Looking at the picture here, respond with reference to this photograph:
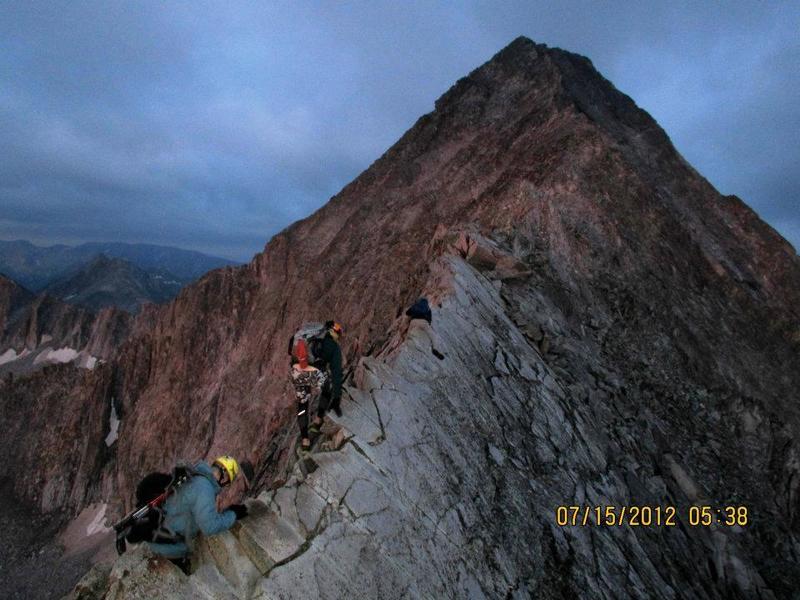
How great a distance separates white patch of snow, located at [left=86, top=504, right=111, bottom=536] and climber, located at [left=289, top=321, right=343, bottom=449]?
2651 inches

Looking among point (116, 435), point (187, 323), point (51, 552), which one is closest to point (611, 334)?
point (187, 323)

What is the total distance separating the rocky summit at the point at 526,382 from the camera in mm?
7656

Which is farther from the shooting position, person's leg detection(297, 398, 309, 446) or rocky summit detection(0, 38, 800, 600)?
person's leg detection(297, 398, 309, 446)

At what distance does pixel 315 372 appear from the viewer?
9.70 m

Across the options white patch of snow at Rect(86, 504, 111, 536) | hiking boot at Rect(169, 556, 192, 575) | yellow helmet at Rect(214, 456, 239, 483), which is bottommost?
white patch of snow at Rect(86, 504, 111, 536)

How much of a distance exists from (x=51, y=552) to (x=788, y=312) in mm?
83144

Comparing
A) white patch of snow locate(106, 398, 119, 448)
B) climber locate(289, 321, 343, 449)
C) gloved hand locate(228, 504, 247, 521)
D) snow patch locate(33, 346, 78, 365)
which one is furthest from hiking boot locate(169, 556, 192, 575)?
snow patch locate(33, 346, 78, 365)

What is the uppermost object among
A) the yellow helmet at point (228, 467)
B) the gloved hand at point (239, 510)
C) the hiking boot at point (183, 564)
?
the yellow helmet at point (228, 467)

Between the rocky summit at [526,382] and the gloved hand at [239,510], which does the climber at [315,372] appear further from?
the gloved hand at [239,510]
